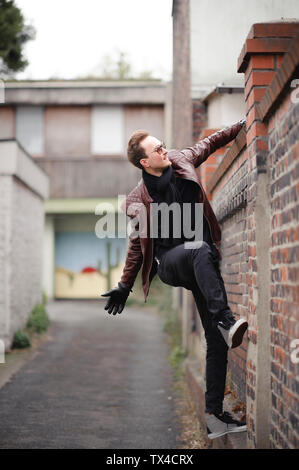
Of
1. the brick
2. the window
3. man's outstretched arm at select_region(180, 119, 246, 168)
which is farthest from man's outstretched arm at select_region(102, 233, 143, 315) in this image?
the window

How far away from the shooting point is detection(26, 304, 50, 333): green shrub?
12.1m

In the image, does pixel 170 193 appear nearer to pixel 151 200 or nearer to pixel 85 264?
pixel 151 200

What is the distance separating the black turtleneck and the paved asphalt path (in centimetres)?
245

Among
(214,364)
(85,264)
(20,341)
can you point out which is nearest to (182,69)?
(20,341)

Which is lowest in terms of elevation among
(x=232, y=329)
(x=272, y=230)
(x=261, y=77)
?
(x=232, y=329)

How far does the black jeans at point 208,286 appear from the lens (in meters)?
3.47

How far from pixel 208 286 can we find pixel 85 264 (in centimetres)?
1726

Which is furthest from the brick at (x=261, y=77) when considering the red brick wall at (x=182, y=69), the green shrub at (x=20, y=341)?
the green shrub at (x=20, y=341)

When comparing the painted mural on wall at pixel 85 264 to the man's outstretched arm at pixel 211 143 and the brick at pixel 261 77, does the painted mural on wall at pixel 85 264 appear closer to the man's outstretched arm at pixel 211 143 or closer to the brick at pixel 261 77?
the man's outstretched arm at pixel 211 143

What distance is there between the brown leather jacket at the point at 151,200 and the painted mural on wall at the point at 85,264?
1624 cm

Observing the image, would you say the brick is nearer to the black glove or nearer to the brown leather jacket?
the brown leather jacket

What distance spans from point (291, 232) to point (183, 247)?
3.29 feet

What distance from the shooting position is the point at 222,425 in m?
4.02
